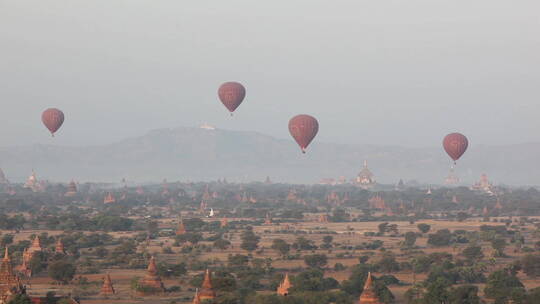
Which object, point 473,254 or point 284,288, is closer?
point 284,288

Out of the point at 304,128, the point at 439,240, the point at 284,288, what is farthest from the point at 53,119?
the point at 284,288

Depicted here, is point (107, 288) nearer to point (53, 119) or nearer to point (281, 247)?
point (281, 247)

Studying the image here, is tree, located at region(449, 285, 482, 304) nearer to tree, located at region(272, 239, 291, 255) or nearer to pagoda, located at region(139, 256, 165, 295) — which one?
pagoda, located at region(139, 256, 165, 295)

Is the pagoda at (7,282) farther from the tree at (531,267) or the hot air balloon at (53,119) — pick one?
the hot air balloon at (53,119)

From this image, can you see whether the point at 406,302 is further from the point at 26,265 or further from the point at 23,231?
the point at 23,231

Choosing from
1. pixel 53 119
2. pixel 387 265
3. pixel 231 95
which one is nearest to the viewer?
pixel 387 265

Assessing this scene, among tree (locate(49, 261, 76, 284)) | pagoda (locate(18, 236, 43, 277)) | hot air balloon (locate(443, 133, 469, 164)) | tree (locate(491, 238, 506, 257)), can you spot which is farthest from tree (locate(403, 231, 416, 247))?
tree (locate(49, 261, 76, 284))

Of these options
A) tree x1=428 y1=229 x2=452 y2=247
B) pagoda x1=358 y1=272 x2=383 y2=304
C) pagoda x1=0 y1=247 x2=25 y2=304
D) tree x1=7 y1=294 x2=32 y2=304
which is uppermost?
tree x1=428 y1=229 x2=452 y2=247
